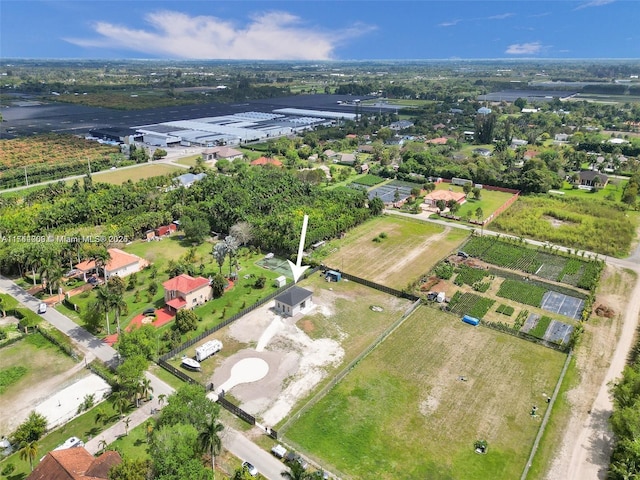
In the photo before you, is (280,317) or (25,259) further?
(25,259)

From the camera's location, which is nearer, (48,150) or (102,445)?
(102,445)

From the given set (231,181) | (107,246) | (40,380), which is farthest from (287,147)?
(40,380)

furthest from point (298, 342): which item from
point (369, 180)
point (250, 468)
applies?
point (369, 180)

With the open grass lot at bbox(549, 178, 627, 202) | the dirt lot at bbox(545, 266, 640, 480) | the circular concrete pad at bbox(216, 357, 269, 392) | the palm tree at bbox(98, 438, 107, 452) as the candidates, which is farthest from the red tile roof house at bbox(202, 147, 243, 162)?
the palm tree at bbox(98, 438, 107, 452)

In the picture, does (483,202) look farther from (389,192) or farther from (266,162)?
(266,162)

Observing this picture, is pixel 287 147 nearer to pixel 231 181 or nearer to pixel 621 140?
pixel 231 181
